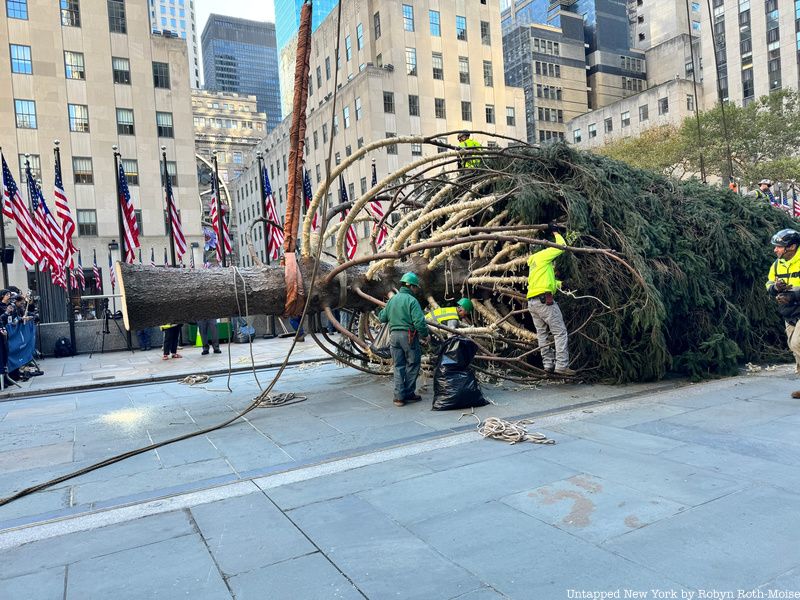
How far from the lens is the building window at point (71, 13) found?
36750 millimetres

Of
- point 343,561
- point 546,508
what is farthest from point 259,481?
point 546,508

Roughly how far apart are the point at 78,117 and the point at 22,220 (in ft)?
81.7

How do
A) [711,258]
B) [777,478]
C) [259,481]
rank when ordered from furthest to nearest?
[711,258] → [259,481] → [777,478]

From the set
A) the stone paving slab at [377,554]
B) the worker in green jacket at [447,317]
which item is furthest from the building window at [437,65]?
the stone paving slab at [377,554]

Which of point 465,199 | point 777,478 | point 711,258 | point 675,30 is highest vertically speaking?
point 675,30

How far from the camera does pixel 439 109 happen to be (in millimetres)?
49312

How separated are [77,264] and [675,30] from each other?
263 feet

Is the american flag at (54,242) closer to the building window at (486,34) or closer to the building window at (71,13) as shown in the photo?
the building window at (71,13)

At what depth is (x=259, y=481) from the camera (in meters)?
4.89

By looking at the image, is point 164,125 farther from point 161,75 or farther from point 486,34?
point 486,34

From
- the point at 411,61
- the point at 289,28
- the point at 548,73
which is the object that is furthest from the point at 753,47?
the point at 289,28

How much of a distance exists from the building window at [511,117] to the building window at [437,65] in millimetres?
7344

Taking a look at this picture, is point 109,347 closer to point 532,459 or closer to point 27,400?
point 27,400

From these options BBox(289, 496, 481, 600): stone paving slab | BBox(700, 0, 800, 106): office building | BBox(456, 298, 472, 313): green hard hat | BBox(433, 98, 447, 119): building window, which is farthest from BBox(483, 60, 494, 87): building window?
BBox(289, 496, 481, 600): stone paving slab
